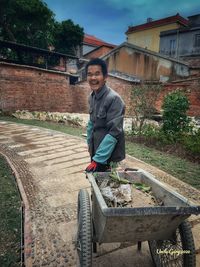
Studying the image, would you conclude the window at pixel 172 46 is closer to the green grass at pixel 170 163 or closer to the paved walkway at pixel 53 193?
the green grass at pixel 170 163

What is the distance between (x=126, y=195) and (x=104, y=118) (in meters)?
0.91

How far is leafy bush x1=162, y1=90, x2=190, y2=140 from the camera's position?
25.7 feet

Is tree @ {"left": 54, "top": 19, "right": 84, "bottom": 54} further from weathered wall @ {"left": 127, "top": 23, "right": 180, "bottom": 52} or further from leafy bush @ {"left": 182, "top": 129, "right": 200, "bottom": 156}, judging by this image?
leafy bush @ {"left": 182, "top": 129, "right": 200, "bottom": 156}

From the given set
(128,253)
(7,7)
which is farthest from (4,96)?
(128,253)

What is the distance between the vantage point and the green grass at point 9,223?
95.4 inches

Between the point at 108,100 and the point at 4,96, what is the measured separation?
1250 cm

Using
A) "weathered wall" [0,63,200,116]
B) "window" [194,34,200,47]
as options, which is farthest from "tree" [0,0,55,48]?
"window" [194,34,200,47]

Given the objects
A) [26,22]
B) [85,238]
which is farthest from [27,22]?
[85,238]

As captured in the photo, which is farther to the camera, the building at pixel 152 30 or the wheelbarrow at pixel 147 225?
the building at pixel 152 30

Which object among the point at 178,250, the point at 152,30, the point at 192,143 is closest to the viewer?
the point at 178,250

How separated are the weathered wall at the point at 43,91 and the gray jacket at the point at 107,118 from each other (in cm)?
1208

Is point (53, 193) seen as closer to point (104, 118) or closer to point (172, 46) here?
point (104, 118)

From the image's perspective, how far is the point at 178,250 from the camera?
1908 millimetres

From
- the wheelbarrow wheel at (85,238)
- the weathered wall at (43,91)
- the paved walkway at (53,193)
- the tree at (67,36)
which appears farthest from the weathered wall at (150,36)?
the wheelbarrow wheel at (85,238)
